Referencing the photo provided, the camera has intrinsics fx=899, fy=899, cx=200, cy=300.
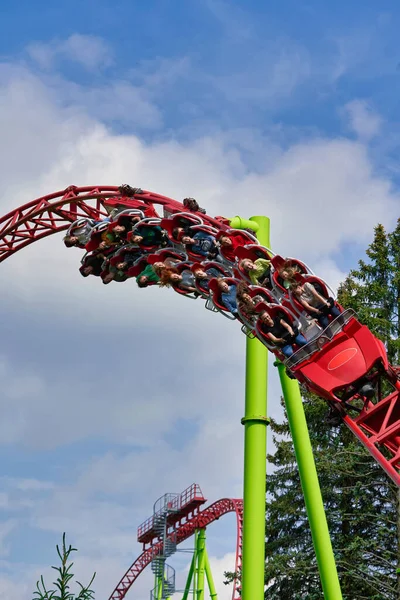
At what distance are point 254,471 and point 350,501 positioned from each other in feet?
27.4

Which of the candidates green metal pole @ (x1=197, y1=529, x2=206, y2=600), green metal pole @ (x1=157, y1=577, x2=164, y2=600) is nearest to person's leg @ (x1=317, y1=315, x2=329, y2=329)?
green metal pole @ (x1=197, y1=529, x2=206, y2=600)

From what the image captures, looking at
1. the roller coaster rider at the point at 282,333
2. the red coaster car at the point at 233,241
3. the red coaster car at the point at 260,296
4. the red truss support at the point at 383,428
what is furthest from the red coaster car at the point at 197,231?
the red truss support at the point at 383,428

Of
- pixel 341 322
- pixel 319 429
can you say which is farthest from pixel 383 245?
pixel 341 322

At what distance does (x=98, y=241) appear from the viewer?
9516 mm

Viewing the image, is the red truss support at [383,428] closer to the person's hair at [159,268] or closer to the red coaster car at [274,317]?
the red coaster car at [274,317]

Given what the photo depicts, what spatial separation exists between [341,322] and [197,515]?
14.8 meters

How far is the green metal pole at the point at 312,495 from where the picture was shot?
812 cm

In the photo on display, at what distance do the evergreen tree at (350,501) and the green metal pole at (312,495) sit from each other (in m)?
5.78

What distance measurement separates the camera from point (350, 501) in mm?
16172

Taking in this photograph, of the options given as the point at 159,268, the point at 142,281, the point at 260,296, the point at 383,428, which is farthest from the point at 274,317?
the point at 142,281

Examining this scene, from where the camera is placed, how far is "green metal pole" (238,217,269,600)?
8055mm

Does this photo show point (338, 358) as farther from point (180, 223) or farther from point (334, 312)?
point (180, 223)

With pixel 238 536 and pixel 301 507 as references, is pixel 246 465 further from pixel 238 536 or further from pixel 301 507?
pixel 238 536

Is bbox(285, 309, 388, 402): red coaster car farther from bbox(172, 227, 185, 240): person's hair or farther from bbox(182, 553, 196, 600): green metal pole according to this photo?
bbox(182, 553, 196, 600): green metal pole
